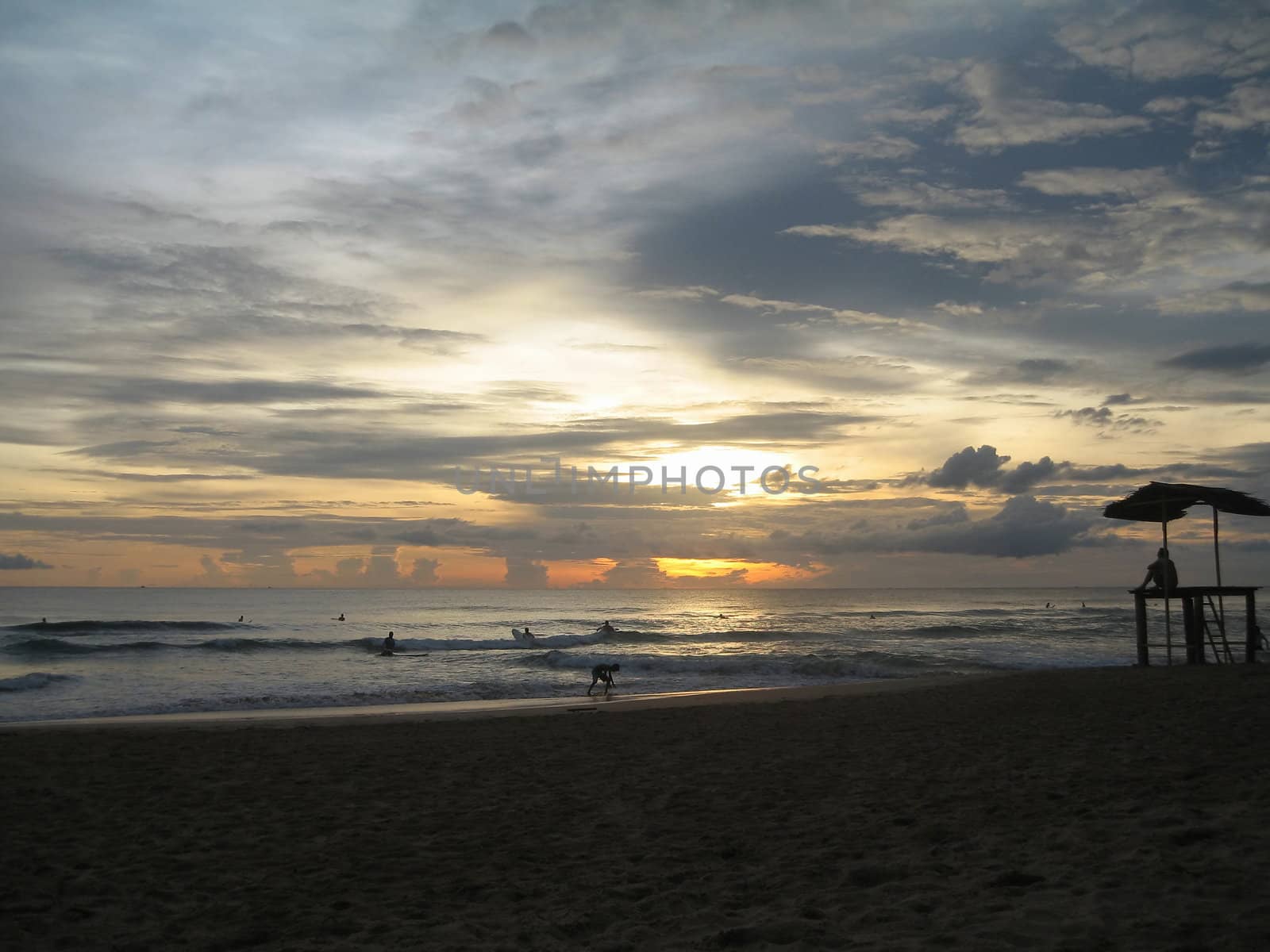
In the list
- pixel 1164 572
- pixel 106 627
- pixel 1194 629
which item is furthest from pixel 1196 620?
pixel 106 627

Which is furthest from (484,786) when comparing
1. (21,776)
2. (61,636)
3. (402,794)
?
(61,636)

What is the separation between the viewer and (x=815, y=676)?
28.6 meters

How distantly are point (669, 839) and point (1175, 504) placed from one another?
17051 mm

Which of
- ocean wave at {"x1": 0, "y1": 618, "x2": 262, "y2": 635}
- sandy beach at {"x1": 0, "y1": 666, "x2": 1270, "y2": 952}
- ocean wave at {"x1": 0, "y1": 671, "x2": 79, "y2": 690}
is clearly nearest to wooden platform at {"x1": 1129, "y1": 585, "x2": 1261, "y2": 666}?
sandy beach at {"x1": 0, "y1": 666, "x2": 1270, "y2": 952}

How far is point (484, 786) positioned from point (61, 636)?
4791 cm

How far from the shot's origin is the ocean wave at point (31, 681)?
A: 23.8 metres

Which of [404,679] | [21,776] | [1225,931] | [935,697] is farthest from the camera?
[404,679]

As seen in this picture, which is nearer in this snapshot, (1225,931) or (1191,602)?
(1225,931)

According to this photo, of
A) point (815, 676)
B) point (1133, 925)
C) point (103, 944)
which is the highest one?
point (1133, 925)

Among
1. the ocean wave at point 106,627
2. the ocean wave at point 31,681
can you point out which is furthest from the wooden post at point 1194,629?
the ocean wave at point 106,627

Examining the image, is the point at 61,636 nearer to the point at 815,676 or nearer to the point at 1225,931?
the point at 815,676

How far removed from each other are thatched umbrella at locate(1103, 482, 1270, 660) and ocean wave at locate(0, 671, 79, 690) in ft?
93.6

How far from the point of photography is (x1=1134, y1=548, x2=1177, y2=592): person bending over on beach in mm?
18859

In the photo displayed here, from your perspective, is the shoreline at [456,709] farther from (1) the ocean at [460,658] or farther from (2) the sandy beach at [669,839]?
(2) the sandy beach at [669,839]
